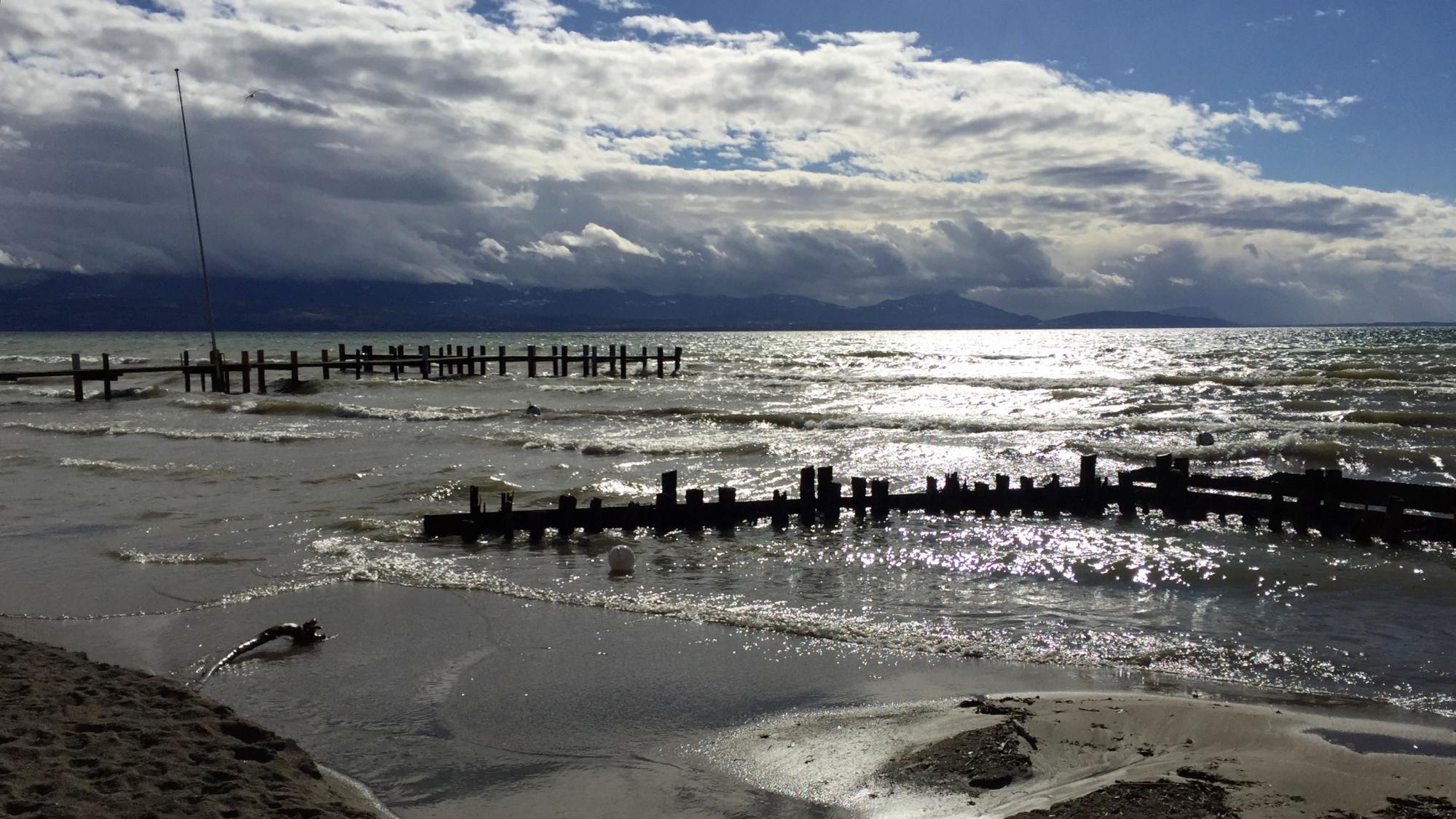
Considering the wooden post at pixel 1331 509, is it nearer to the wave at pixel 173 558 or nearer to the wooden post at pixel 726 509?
the wooden post at pixel 726 509

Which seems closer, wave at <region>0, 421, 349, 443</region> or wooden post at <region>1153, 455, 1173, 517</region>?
wooden post at <region>1153, 455, 1173, 517</region>

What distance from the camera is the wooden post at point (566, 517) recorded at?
13109 mm

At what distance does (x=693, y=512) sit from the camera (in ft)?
44.8

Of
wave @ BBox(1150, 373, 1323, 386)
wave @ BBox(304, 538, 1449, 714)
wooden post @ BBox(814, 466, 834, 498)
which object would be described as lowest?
wave @ BBox(304, 538, 1449, 714)

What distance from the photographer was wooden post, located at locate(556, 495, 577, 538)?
1311 cm

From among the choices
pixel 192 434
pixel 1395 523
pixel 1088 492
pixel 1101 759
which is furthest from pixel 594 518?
pixel 192 434

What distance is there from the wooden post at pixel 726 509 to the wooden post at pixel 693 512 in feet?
0.86

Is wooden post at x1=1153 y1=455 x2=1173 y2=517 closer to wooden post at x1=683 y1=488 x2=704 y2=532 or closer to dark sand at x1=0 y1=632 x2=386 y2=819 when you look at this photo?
wooden post at x1=683 y1=488 x2=704 y2=532

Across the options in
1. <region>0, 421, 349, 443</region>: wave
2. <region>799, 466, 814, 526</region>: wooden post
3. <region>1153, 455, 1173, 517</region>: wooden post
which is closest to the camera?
<region>799, 466, 814, 526</region>: wooden post

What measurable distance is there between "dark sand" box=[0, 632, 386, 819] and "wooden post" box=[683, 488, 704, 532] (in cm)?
732

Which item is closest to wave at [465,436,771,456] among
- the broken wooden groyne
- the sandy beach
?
the broken wooden groyne

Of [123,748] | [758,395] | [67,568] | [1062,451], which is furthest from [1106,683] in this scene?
[758,395]

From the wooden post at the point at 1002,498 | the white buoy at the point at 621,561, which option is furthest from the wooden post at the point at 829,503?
the white buoy at the point at 621,561

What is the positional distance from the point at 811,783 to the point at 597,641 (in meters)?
3.37
